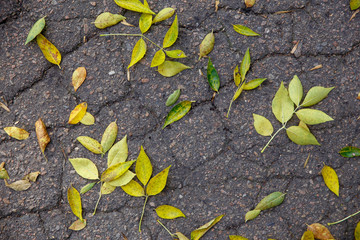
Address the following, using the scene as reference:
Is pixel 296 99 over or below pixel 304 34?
below

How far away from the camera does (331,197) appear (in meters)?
1.63

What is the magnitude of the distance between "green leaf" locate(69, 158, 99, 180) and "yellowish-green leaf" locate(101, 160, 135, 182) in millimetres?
42

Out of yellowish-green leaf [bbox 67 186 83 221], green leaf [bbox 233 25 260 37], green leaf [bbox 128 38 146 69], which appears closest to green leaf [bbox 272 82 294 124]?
green leaf [bbox 233 25 260 37]

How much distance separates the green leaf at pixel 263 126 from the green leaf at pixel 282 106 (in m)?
0.05

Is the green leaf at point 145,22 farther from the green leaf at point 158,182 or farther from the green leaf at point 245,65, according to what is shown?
the green leaf at point 158,182

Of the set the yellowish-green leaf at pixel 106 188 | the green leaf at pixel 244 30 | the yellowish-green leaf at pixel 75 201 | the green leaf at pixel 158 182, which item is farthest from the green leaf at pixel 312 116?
the yellowish-green leaf at pixel 75 201

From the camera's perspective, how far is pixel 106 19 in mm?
1690

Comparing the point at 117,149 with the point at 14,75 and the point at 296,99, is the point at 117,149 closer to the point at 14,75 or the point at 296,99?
the point at 14,75

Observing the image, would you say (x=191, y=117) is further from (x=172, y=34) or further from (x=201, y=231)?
(x=201, y=231)

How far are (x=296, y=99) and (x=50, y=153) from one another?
1.16 metres

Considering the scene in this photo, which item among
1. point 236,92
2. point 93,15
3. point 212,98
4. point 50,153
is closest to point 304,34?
point 236,92

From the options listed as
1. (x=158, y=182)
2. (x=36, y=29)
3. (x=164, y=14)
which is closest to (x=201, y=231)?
(x=158, y=182)

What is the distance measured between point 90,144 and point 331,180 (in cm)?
110

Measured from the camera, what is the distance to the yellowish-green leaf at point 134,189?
163cm
